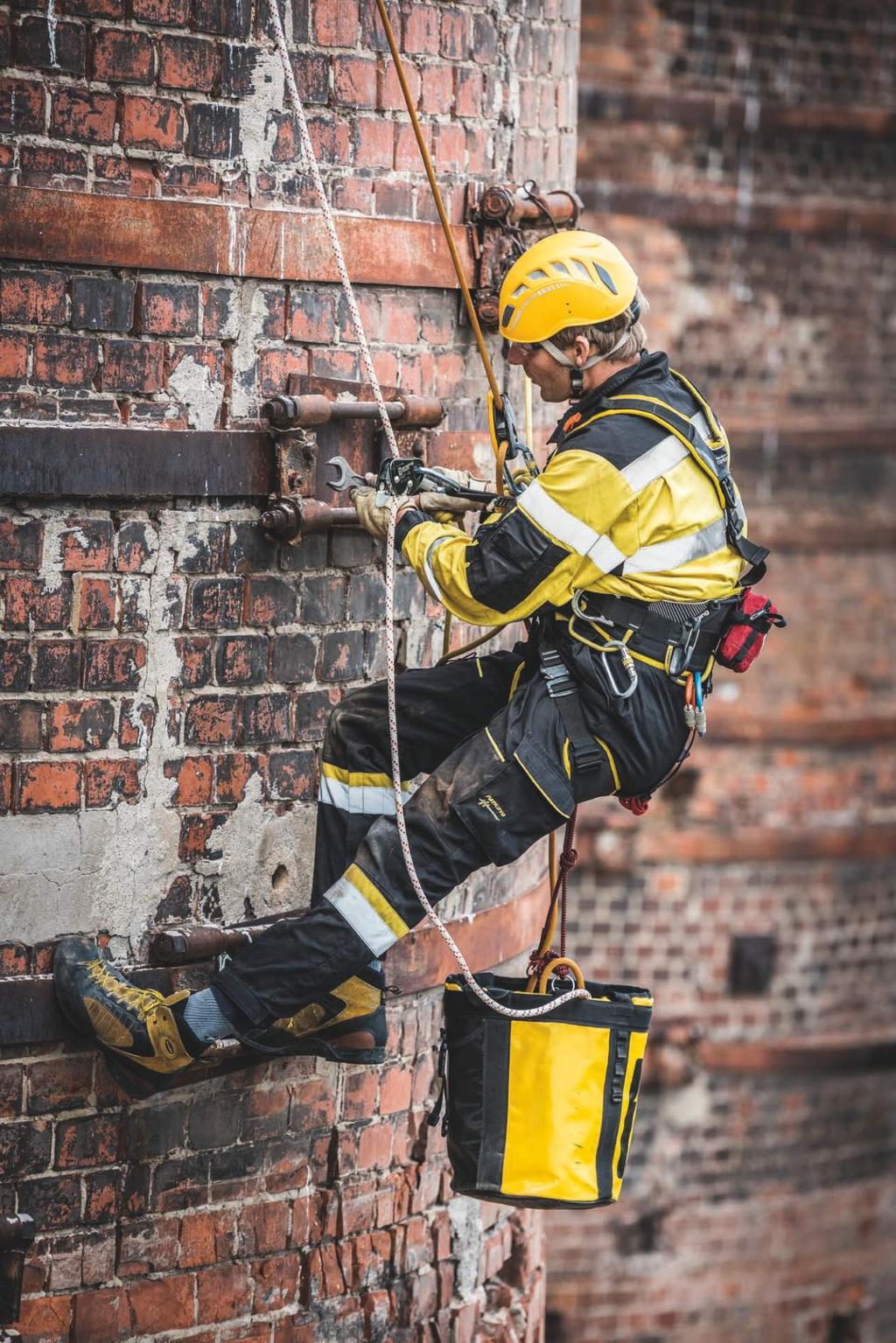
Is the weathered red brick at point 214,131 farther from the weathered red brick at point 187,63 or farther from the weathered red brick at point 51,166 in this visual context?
the weathered red brick at point 51,166

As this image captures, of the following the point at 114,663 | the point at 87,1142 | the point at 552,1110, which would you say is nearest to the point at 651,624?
the point at 552,1110

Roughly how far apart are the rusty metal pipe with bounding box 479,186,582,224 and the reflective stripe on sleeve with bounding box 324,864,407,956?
6.33 feet

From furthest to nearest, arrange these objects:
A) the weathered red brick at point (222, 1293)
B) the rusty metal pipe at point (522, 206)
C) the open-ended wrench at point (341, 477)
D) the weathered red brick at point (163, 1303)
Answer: the rusty metal pipe at point (522, 206) → the weathered red brick at point (222, 1293) → the weathered red brick at point (163, 1303) → the open-ended wrench at point (341, 477)

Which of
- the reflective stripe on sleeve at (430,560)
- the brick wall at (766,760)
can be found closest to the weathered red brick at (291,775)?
the reflective stripe on sleeve at (430,560)

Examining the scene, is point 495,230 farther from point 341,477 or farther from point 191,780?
point 191,780

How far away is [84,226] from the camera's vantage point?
4531 mm

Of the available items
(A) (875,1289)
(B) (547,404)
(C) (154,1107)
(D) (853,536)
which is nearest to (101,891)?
(C) (154,1107)

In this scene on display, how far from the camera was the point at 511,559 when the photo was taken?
14.3 ft

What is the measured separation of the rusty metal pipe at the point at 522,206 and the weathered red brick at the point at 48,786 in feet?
6.29

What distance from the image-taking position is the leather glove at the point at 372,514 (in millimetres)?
4645

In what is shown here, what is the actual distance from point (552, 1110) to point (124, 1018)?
1.06 meters


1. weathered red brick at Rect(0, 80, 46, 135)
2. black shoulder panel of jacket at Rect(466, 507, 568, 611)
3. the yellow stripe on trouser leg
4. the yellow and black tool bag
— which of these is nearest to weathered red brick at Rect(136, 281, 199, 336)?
weathered red brick at Rect(0, 80, 46, 135)

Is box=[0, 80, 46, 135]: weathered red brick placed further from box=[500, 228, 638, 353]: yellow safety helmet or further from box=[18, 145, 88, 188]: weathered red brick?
box=[500, 228, 638, 353]: yellow safety helmet

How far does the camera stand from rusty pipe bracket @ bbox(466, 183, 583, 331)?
5.27 meters
